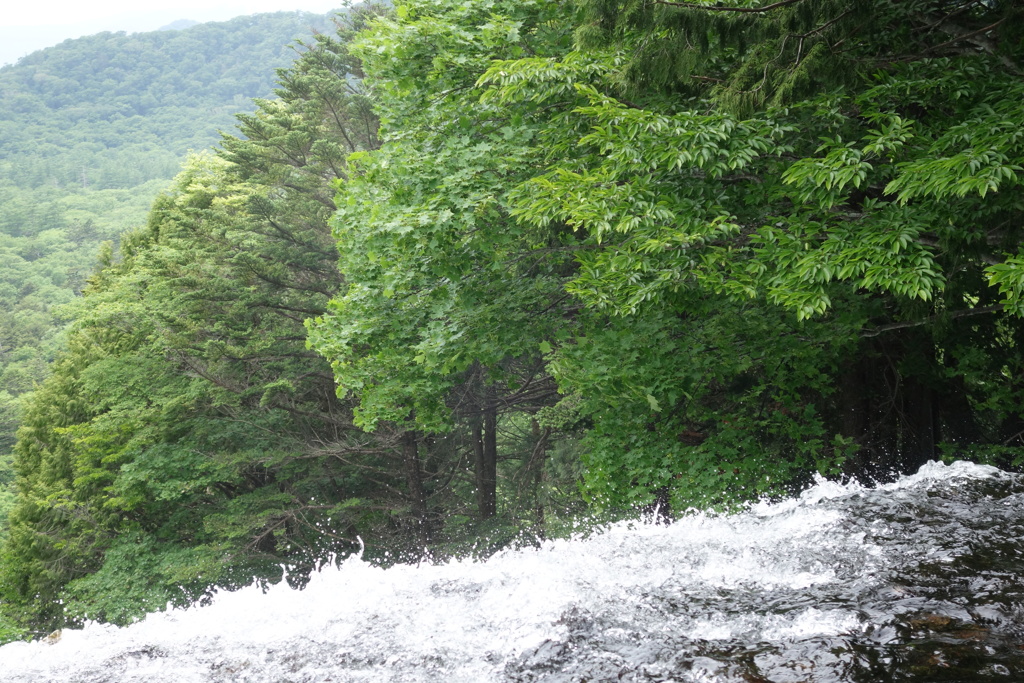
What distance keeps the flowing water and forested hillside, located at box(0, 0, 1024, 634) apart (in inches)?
75.0

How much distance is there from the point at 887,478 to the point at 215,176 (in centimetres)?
1975

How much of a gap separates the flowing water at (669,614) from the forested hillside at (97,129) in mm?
65185

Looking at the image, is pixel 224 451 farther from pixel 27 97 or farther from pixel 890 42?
pixel 27 97

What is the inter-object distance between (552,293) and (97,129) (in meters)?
137

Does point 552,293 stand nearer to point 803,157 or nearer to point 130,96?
point 803,157

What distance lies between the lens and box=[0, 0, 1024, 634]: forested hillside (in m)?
7.22

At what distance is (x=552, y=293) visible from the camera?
1245 cm

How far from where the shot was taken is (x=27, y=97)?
134m

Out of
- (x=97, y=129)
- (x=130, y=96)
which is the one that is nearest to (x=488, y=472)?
(x=97, y=129)

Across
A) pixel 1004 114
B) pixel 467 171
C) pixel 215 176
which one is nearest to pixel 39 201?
pixel 215 176

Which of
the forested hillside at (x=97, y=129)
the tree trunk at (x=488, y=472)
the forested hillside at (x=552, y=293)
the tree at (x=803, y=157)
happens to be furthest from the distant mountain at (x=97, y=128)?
the tree at (x=803, y=157)

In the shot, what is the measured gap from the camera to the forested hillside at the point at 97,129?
7838cm

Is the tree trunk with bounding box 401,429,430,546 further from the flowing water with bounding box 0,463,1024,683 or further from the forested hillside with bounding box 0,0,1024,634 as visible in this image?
the flowing water with bounding box 0,463,1024,683

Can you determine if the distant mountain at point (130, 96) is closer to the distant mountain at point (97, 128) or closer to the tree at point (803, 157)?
the distant mountain at point (97, 128)
